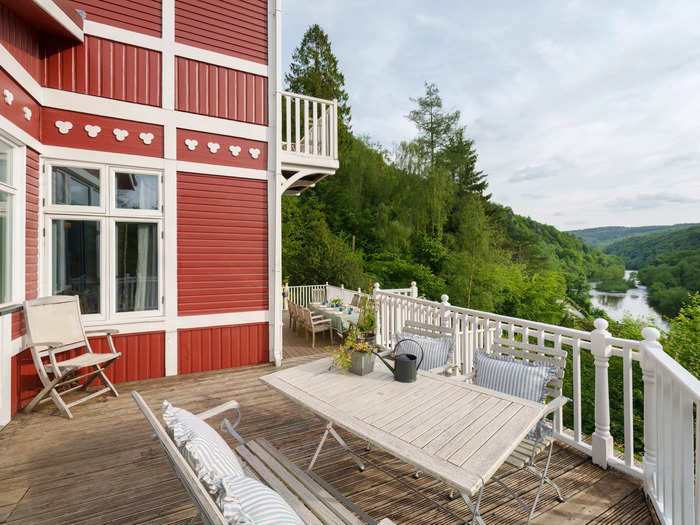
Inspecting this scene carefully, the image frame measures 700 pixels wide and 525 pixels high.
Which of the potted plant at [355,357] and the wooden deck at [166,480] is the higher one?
the potted plant at [355,357]

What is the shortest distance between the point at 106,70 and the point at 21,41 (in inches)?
31.9

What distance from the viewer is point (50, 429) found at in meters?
3.26

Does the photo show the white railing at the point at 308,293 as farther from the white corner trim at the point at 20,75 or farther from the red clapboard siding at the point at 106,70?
the white corner trim at the point at 20,75

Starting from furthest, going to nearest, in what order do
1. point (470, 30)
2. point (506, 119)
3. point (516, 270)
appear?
point (506, 119)
point (516, 270)
point (470, 30)

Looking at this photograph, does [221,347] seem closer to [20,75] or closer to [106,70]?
[20,75]

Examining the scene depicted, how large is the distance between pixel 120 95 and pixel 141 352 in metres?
3.29

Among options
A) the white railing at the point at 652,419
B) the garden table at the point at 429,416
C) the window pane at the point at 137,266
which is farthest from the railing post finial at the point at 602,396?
the window pane at the point at 137,266

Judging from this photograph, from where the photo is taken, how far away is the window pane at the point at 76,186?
414 cm

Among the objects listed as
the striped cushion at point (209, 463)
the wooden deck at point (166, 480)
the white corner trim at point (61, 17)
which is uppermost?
the white corner trim at point (61, 17)

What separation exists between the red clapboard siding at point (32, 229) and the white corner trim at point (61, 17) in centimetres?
141

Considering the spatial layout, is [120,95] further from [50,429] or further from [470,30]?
[470,30]

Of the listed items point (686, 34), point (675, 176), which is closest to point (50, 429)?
point (686, 34)

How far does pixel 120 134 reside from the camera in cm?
439

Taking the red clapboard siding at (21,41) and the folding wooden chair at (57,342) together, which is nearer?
the red clapboard siding at (21,41)
